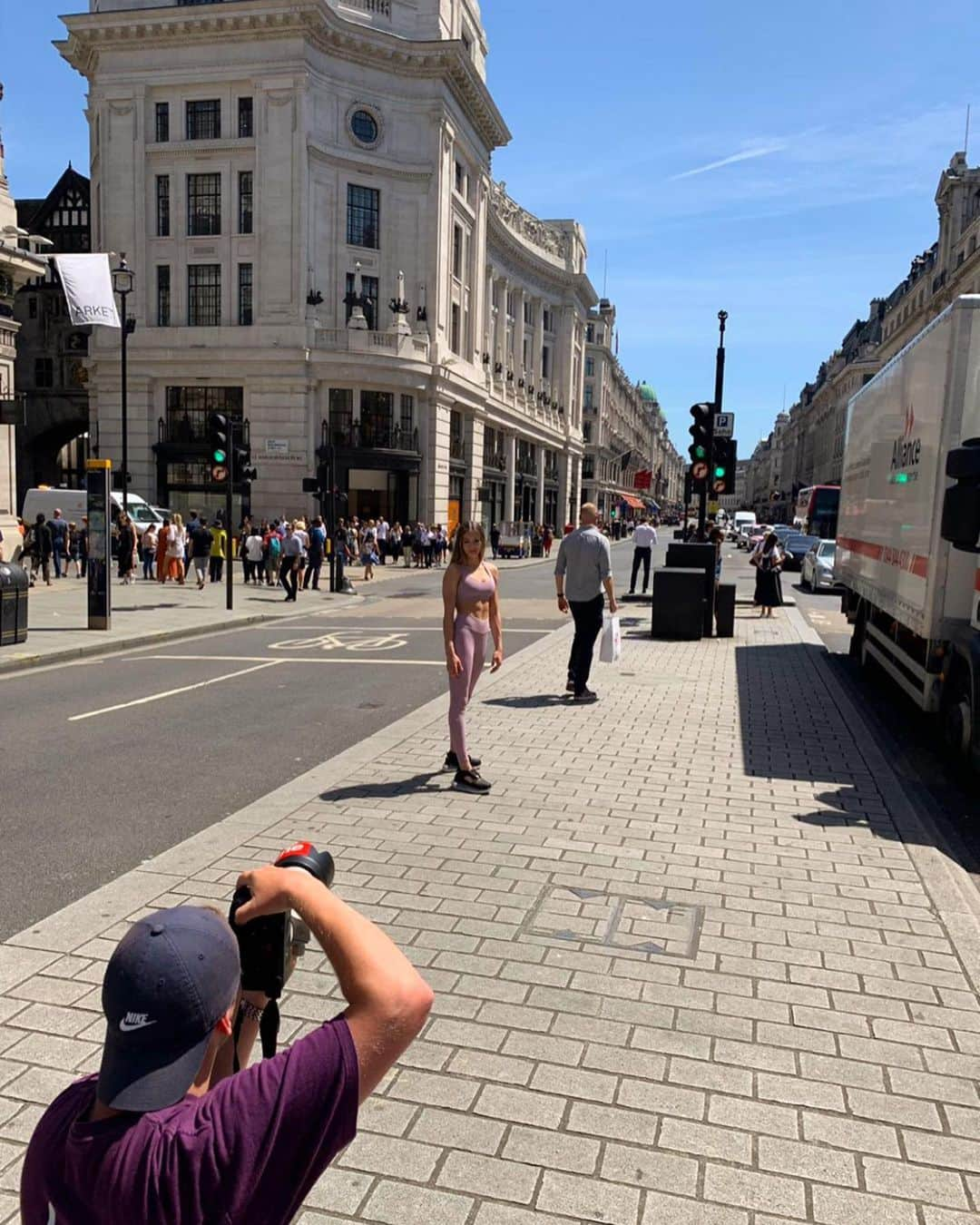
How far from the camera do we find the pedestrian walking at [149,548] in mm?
26906

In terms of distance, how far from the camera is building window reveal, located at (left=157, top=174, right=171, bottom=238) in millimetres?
40562

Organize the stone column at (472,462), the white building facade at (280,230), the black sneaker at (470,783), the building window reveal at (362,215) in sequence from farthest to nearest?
the stone column at (472,462) → the building window reveal at (362,215) → the white building facade at (280,230) → the black sneaker at (470,783)

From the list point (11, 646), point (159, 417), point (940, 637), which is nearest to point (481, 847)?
point (940, 637)

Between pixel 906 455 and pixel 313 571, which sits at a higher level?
pixel 906 455

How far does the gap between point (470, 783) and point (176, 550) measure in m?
20.3

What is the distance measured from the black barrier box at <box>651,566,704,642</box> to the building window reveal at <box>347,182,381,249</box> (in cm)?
3135

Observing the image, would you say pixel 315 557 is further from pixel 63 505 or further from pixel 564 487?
→ pixel 564 487

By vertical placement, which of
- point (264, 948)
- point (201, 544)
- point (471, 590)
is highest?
point (471, 590)

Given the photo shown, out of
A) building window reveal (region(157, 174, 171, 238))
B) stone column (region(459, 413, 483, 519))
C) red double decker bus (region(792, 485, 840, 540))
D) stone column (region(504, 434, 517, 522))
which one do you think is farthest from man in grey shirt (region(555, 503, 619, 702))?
stone column (region(504, 434, 517, 522))

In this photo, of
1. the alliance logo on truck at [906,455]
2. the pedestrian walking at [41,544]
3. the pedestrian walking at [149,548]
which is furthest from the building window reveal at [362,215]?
the alliance logo on truck at [906,455]

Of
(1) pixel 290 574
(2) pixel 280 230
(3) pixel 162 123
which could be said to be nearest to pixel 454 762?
(1) pixel 290 574

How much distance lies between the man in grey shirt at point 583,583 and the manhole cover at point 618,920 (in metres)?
4.82

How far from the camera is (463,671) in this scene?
6.70m

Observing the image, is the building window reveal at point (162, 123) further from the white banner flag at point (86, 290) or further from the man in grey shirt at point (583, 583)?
the man in grey shirt at point (583, 583)
